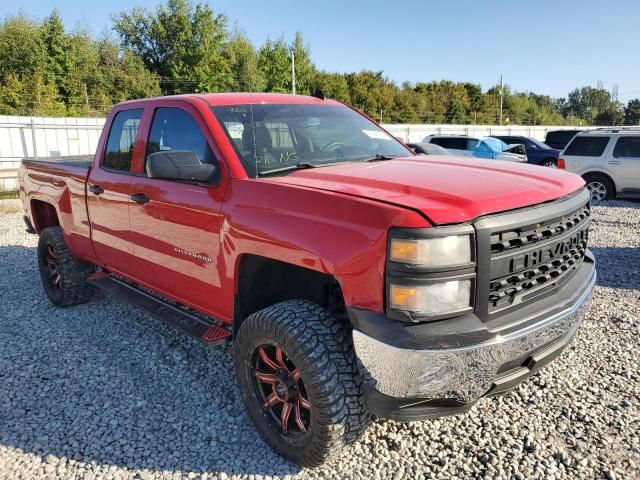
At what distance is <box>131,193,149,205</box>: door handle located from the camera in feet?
11.5

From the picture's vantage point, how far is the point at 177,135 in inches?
135

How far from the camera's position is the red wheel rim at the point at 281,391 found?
2543 mm

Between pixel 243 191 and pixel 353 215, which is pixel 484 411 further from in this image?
pixel 243 191

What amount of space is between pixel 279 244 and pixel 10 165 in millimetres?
15537

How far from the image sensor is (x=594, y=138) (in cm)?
1182

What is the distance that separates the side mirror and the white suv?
11.2 metres

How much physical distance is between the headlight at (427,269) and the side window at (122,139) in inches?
102

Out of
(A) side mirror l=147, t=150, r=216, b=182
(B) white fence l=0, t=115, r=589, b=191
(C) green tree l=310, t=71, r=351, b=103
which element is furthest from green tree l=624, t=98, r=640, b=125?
(A) side mirror l=147, t=150, r=216, b=182

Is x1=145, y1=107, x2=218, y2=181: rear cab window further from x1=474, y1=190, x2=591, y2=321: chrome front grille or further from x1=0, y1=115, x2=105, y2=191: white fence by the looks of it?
x1=0, y1=115, x2=105, y2=191: white fence

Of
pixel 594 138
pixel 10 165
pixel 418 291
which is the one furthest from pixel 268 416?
pixel 10 165

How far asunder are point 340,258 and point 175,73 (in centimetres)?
4386

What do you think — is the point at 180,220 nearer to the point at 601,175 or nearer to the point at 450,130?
the point at 601,175

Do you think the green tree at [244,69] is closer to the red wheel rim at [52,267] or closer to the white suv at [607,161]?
the white suv at [607,161]

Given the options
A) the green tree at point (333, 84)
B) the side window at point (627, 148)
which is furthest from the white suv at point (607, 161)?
the green tree at point (333, 84)
